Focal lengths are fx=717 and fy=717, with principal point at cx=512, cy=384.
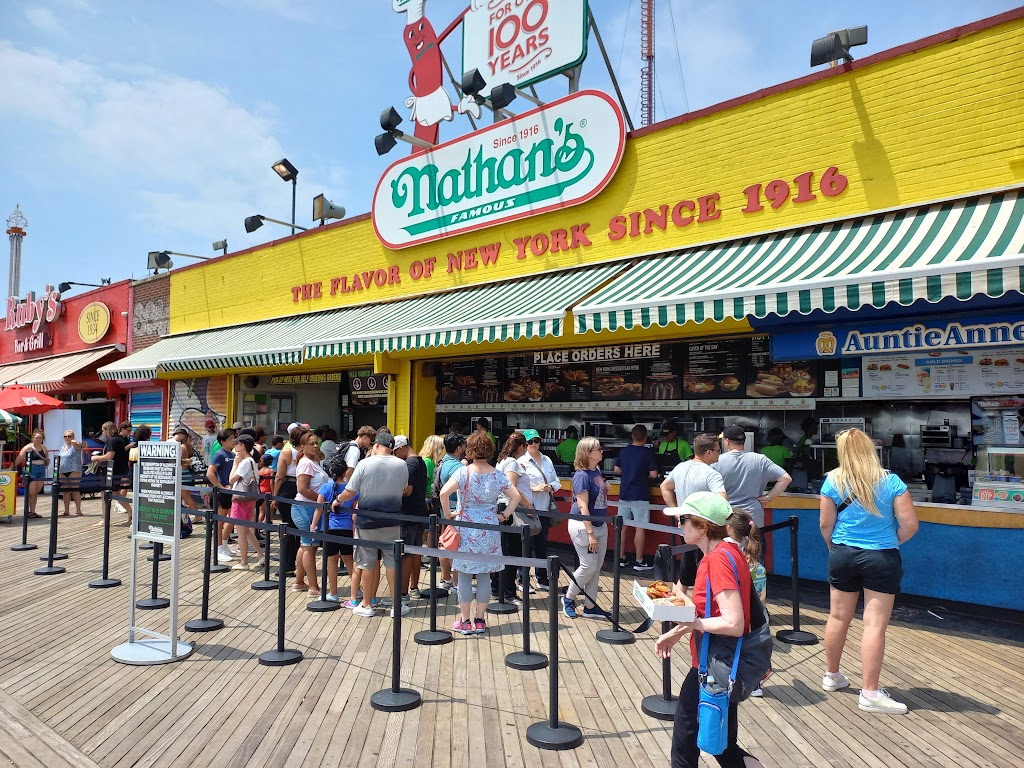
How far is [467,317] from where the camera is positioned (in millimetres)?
9703

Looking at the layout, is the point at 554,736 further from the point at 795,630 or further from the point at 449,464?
the point at 449,464

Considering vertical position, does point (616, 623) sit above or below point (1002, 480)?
below

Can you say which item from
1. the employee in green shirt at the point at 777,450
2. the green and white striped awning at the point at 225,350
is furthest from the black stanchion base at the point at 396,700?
the green and white striped awning at the point at 225,350

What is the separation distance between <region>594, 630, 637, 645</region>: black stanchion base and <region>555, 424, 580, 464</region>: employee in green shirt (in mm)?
4801

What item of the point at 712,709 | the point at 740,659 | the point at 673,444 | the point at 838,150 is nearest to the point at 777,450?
the point at 673,444

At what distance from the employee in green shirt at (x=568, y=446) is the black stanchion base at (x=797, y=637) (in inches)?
201

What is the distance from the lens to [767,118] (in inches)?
324

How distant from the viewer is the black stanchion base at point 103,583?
7887 millimetres

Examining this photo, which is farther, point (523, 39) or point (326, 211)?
point (326, 211)

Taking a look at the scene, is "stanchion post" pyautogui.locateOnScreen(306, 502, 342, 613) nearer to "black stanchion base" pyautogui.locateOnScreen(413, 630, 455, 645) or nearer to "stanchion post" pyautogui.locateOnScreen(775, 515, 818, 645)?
"black stanchion base" pyautogui.locateOnScreen(413, 630, 455, 645)

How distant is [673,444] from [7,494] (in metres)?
11.7

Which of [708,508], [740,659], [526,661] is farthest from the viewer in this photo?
[526,661]

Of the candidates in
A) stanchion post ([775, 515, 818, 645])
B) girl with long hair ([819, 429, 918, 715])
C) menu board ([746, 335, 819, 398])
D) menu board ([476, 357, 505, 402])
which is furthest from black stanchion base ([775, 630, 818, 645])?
menu board ([476, 357, 505, 402])

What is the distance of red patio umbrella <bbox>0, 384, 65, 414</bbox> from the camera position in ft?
53.2
